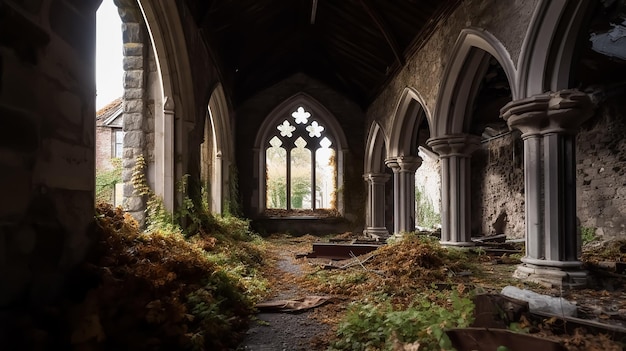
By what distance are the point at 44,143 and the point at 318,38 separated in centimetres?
901

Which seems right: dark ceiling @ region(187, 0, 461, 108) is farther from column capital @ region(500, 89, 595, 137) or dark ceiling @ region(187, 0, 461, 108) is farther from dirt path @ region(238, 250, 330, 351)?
dirt path @ region(238, 250, 330, 351)

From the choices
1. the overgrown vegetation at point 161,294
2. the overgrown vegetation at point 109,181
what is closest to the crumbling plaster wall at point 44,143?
the overgrown vegetation at point 161,294

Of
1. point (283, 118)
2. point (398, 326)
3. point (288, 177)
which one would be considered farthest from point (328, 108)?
point (398, 326)

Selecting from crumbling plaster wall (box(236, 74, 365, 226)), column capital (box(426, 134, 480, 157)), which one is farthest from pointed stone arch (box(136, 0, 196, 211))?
crumbling plaster wall (box(236, 74, 365, 226))

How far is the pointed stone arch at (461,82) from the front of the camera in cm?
557

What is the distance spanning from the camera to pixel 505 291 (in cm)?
317

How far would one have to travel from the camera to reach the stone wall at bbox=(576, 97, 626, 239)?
24.6 feet

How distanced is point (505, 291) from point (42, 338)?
305cm

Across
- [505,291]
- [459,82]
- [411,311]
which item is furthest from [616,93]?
[411,311]

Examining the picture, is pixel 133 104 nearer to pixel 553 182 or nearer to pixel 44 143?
pixel 44 143

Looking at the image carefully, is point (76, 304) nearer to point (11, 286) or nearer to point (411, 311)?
point (11, 286)

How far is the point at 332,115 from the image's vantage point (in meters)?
12.3

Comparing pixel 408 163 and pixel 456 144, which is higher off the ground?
pixel 456 144

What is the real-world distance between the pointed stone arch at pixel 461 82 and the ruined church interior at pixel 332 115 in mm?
24
